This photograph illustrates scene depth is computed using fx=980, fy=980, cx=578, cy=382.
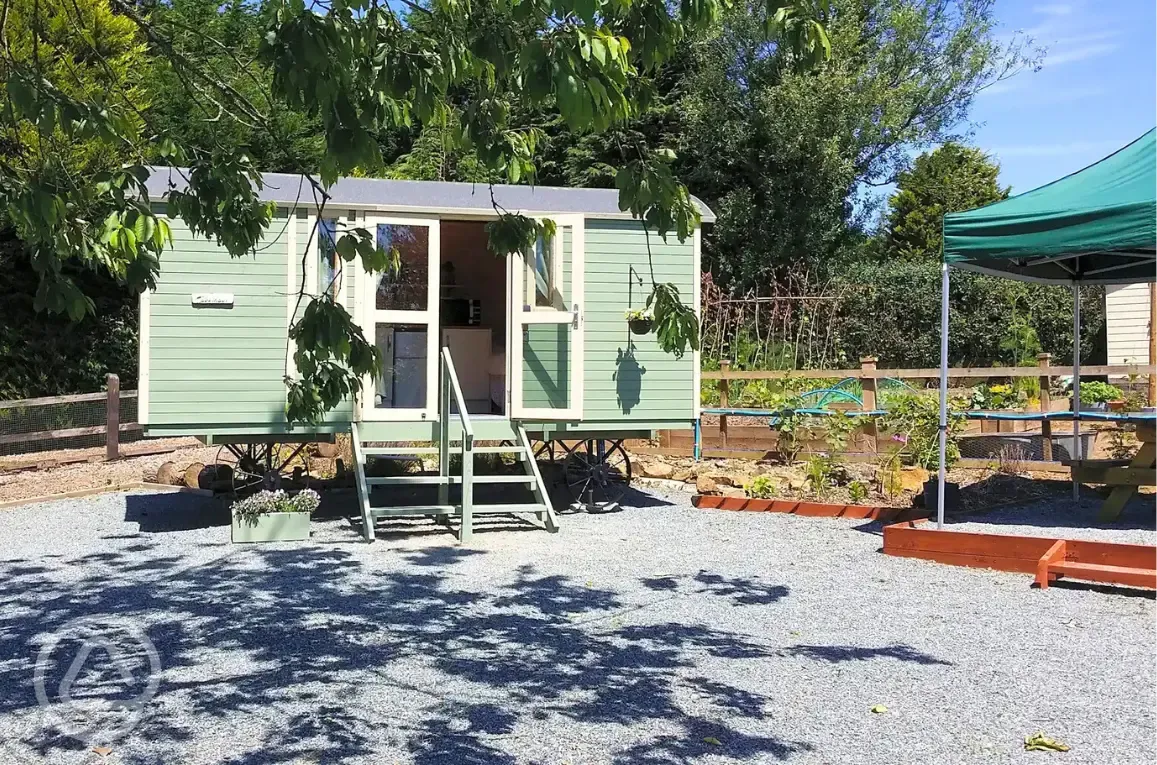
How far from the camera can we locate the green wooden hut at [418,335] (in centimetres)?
717

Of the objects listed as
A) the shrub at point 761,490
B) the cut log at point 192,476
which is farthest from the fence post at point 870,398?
the cut log at point 192,476

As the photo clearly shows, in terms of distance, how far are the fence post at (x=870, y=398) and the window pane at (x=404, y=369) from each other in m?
4.34

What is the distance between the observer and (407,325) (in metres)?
7.57

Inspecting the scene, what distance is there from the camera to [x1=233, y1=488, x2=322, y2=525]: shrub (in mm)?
6785

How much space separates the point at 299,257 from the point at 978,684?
5635 millimetres

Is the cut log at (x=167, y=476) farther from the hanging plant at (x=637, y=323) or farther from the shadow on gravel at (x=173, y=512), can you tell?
the hanging plant at (x=637, y=323)

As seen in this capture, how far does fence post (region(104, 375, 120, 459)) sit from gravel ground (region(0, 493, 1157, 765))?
4.18 m

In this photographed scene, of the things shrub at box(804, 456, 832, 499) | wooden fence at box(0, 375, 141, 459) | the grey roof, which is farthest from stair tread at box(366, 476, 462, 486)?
wooden fence at box(0, 375, 141, 459)

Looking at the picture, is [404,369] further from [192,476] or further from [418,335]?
[192,476]

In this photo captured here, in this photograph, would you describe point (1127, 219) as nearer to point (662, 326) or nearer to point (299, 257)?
point (662, 326)

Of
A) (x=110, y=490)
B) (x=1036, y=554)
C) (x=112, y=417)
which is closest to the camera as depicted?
(x=1036, y=554)

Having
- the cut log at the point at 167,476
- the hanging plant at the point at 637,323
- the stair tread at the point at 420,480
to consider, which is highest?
the hanging plant at the point at 637,323

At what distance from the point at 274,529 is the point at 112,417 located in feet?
15.7

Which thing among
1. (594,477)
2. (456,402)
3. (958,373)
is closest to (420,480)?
(456,402)
